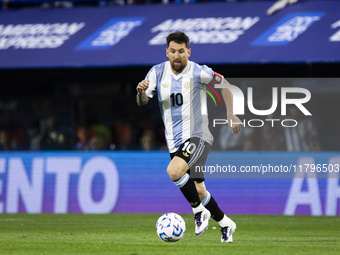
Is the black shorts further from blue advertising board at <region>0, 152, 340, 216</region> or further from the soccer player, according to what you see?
blue advertising board at <region>0, 152, 340, 216</region>

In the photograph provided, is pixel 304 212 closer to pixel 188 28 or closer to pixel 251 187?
pixel 251 187

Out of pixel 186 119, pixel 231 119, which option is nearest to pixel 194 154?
pixel 186 119

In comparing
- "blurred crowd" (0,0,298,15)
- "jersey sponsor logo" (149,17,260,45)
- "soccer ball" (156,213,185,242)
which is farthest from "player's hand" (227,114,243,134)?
"blurred crowd" (0,0,298,15)

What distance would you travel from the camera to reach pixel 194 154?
260 inches

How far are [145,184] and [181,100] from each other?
476 centimetres

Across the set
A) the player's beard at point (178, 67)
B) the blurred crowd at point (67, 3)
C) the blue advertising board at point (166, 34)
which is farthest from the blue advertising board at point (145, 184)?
the player's beard at point (178, 67)

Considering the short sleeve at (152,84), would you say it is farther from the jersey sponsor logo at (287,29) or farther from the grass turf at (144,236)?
the jersey sponsor logo at (287,29)

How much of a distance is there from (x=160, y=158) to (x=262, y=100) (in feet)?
7.07

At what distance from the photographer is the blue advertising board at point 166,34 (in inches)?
443

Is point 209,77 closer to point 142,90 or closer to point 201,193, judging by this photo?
point 142,90

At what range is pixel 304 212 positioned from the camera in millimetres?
10742

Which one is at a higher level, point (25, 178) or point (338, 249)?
point (338, 249)

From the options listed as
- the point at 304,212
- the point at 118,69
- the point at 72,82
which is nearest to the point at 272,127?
the point at 304,212

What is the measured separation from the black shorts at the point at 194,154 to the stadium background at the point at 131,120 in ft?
14.4
